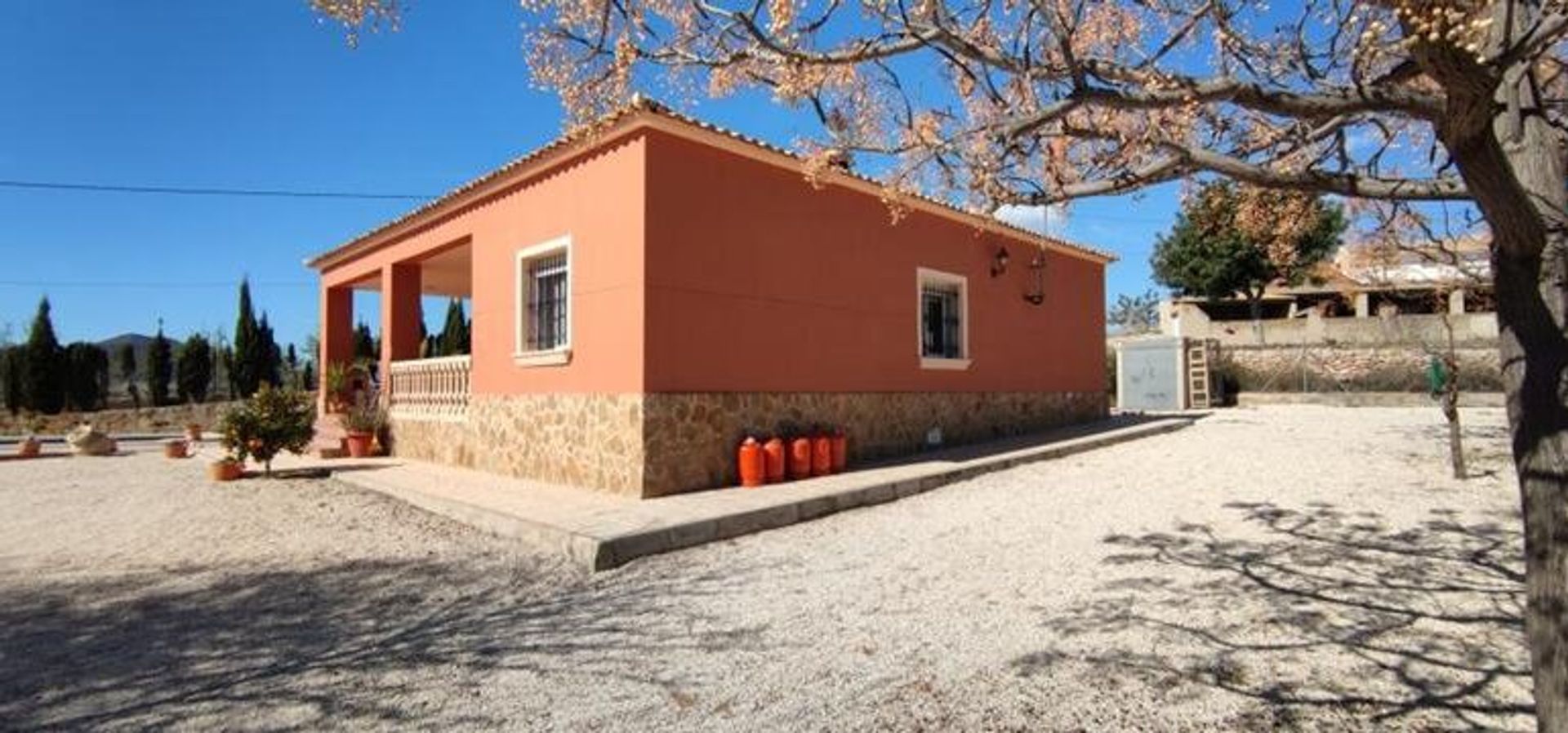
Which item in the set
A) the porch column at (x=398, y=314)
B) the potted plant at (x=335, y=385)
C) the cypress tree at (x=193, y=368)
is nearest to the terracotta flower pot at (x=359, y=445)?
the porch column at (x=398, y=314)

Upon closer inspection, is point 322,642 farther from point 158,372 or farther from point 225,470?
point 158,372

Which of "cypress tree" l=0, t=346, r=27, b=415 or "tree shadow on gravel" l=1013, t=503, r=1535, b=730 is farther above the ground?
"cypress tree" l=0, t=346, r=27, b=415

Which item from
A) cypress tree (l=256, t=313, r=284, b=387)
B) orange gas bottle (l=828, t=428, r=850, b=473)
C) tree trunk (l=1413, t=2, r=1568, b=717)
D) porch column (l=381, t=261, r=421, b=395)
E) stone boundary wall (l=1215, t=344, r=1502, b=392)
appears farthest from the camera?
cypress tree (l=256, t=313, r=284, b=387)

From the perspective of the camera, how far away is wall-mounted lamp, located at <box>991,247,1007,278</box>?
12.9 m

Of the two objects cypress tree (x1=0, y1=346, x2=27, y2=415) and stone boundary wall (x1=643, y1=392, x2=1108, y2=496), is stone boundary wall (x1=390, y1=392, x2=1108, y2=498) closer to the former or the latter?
stone boundary wall (x1=643, y1=392, x2=1108, y2=496)

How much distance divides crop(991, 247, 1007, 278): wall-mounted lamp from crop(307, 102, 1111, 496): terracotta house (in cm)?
3

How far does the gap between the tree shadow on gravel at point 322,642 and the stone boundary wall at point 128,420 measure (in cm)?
2054

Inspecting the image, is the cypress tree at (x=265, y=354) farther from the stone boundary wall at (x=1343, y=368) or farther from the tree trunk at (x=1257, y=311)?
the tree trunk at (x=1257, y=311)

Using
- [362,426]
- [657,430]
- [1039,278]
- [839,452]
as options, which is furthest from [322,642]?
[1039,278]

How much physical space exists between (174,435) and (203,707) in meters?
21.9

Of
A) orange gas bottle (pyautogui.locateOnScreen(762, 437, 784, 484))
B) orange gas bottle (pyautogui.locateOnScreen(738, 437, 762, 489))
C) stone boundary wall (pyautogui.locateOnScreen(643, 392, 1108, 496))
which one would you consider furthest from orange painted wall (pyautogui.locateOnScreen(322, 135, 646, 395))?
orange gas bottle (pyautogui.locateOnScreen(762, 437, 784, 484))

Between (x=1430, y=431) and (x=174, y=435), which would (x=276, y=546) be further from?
(x=174, y=435)

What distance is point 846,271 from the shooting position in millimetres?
10227

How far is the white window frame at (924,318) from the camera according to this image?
11.4 m
